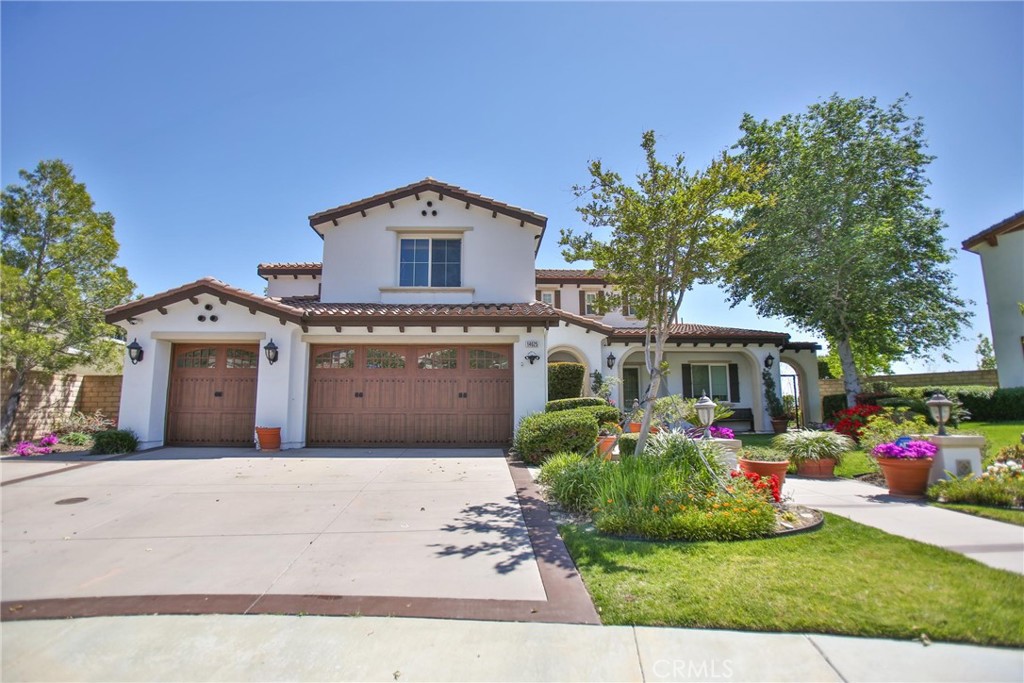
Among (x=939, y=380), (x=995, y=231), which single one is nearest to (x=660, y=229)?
(x=995, y=231)

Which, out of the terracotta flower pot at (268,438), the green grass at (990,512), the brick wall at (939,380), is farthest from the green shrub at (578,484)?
the brick wall at (939,380)

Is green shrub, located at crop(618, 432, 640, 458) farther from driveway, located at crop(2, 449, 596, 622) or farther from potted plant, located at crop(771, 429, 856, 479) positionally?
potted plant, located at crop(771, 429, 856, 479)

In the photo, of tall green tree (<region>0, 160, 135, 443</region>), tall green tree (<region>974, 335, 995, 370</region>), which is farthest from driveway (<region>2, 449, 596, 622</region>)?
tall green tree (<region>974, 335, 995, 370</region>)

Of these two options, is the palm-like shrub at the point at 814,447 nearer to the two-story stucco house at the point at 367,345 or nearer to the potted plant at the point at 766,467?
the potted plant at the point at 766,467

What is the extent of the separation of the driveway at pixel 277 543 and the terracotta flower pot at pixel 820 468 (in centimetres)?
552

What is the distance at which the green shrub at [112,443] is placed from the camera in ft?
34.2

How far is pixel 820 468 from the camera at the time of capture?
8.81m

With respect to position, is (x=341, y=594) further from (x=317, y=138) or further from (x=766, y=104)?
(x=766, y=104)

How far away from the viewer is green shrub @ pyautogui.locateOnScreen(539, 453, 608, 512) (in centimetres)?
621

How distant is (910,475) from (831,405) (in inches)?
568

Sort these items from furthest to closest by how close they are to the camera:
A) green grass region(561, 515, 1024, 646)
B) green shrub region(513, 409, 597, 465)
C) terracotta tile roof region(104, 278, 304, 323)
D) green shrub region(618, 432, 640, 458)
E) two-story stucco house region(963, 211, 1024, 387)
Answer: two-story stucco house region(963, 211, 1024, 387) → terracotta tile roof region(104, 278, 304, 323) → green shrub region(513, 409, 597, 465) → green shrub region(618, 432, 640, 458) → green grass region(561, 515, 1024, 646)

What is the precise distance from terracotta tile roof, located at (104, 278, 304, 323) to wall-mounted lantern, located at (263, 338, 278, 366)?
0.73 meters

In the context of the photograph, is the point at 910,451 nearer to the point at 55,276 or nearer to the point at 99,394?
the point at 55,276

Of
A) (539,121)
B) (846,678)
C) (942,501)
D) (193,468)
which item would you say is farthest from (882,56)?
(193,468)
